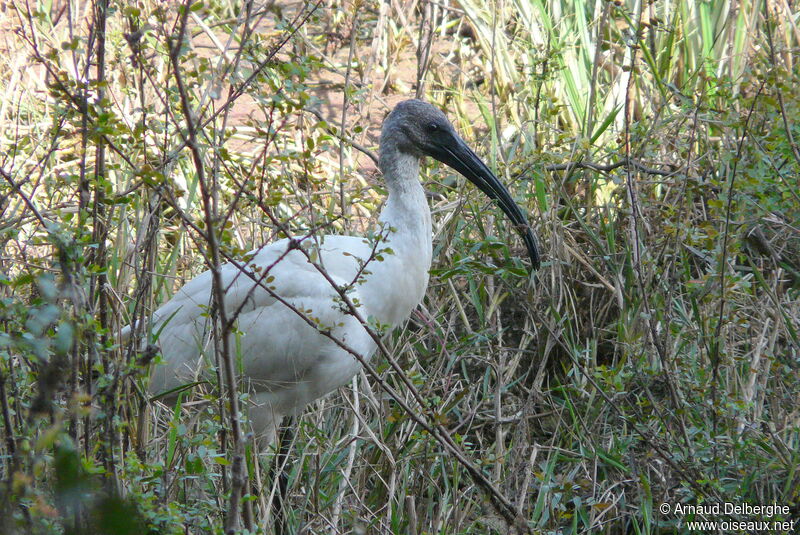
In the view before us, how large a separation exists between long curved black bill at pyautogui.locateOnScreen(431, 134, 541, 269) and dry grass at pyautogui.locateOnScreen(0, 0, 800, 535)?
0.60ft

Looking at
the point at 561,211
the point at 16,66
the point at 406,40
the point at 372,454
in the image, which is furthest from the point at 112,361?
the point at 406,40

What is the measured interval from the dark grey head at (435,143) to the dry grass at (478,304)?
177 mm

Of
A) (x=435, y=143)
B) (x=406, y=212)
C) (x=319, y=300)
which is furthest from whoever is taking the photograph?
(x=435, y=143)

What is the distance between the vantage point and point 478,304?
391 centimetres

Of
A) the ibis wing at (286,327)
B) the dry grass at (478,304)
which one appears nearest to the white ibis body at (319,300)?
the ibis wing at (286,327)

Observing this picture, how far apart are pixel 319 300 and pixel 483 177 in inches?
33.1

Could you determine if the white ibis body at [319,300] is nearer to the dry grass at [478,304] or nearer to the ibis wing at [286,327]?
the ibis wing at [286,327]

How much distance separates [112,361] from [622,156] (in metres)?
2.65

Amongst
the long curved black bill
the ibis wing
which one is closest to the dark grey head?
the long curved black bill

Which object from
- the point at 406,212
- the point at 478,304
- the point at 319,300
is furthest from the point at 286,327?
the point at 478,304

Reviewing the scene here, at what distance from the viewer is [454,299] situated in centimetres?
398

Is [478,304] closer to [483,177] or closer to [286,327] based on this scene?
[483,177]

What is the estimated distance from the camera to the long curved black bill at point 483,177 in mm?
3637

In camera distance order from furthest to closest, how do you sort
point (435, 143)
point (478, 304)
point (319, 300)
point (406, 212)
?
point (478, 304)
point (435, 143)
point (406, 212)
point (319, 300)
